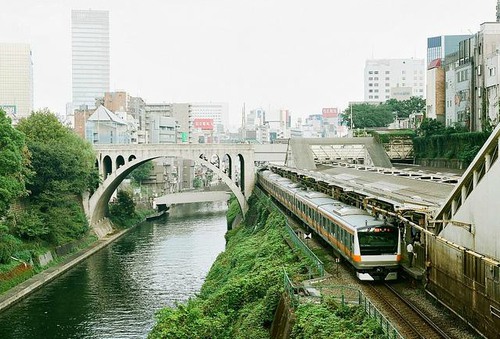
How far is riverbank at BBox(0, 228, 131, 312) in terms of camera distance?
3038 cm

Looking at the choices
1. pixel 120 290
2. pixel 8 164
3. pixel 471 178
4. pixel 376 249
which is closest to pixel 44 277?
pixel 120 290

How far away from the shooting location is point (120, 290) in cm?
3428

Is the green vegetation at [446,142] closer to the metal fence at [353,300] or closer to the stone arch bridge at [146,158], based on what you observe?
the stone arch bridge at [146,158]

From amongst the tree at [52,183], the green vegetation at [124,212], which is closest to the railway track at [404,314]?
the tree at [52,183]

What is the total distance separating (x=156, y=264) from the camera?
4172cm

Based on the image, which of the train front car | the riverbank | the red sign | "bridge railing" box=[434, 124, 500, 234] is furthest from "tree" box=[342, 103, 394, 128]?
the red sign

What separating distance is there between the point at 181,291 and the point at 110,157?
26.4m

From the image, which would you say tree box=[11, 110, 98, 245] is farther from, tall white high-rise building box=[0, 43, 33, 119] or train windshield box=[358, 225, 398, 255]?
tall white high-rise building box=[0, 43, 33, 119]

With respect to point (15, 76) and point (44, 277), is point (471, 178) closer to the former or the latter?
point (44, 277)

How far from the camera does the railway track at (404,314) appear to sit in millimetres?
13406

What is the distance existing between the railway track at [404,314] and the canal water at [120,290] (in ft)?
37.7

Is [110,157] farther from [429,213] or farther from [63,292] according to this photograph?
[429,213]

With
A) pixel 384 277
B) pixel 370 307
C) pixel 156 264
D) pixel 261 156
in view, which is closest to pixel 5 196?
pixel 156 264

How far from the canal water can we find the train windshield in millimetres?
11104
